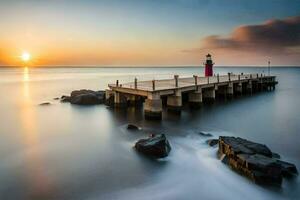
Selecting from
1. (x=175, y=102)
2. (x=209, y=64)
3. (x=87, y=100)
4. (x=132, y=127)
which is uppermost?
(x=209, y=64)

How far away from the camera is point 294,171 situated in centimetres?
948

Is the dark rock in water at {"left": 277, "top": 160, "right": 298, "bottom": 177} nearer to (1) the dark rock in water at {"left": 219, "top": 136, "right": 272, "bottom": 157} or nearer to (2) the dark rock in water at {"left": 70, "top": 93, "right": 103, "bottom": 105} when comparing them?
(1) the dark rock in water at {"left": 219, "top": 136, "right": 272, "bottom": 157}

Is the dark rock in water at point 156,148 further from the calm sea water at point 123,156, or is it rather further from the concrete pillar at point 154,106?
the concrete pillar at point 154,106

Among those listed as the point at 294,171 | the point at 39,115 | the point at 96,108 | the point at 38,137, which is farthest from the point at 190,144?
the point at 39,115

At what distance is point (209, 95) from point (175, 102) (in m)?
7.52

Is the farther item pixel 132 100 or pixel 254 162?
pixel 132 100

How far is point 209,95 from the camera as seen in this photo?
26.5 m

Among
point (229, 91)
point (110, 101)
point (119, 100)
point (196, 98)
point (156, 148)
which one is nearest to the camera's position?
point (156, 148)

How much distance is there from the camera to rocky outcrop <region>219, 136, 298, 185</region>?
870cm

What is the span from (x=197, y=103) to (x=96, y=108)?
8.71 metres

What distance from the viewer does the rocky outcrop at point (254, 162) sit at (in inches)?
343

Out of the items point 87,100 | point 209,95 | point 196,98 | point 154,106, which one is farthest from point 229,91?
point 87,100

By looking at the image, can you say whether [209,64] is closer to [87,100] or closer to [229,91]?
[229,91]

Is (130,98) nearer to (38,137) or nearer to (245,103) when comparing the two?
(38,137)
